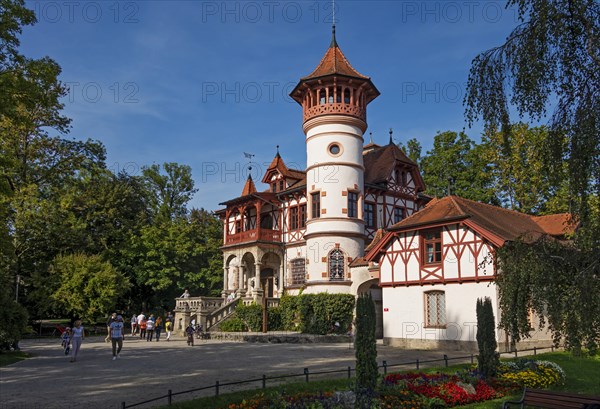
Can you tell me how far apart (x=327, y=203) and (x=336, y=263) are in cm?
373

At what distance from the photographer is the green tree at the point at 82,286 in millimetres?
34875

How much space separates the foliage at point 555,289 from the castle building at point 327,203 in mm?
20697

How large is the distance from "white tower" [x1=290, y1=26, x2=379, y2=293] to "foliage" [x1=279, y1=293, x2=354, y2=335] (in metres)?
2.19

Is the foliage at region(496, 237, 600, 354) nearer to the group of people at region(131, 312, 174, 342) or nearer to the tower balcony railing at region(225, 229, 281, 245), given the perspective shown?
the group of people at region(131, 312, 174, 342)

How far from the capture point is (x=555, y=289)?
29.5 ft

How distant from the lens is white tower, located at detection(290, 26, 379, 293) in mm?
32844

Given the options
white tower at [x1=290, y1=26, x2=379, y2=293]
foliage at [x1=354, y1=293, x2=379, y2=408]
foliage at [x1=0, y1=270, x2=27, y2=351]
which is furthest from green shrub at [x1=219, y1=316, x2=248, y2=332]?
foliage at [x1=354, y1=293, x2=379, y2=408]

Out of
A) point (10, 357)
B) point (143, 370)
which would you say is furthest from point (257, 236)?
point (143, 370)

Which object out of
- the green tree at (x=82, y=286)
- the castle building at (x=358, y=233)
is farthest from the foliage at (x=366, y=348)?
the green tree at (x=82, y=286)

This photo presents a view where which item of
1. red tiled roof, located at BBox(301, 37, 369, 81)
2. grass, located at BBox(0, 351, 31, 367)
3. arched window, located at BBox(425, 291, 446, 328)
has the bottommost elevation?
grass, located at BBox(0, 351, 31, 367)

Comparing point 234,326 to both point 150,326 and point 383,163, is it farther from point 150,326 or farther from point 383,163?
point 383,163

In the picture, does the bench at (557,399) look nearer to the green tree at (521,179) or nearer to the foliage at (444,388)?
the foliage at (444,388)

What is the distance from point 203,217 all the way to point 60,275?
20606 mm

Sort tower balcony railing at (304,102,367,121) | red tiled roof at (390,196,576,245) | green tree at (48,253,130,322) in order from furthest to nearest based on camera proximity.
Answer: green tree at (48,253,130,322), tower balcony railing at (304,102,367,121), red tiled roof at (390,196,576,245)
